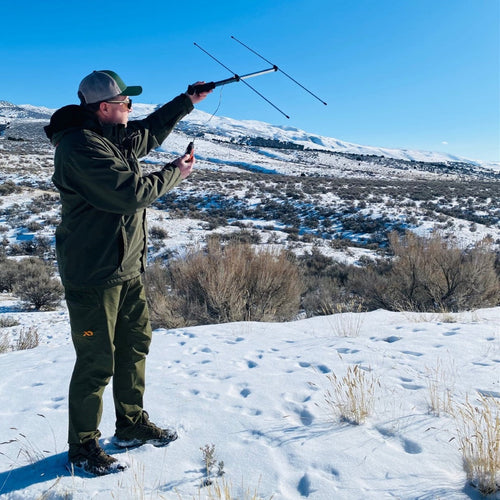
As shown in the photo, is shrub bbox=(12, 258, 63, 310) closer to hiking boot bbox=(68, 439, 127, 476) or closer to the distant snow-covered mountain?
hiking boot bbox=(68, 439, 127, 476)

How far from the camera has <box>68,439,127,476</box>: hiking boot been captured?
6.53ft

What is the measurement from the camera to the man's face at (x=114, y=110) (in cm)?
202

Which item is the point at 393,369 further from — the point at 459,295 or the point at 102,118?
the point at 459,295

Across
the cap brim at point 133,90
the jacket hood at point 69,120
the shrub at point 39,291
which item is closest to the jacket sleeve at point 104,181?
the jacket hood at point 69,120

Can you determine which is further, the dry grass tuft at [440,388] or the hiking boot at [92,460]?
the dry grass tuft at [440,388]

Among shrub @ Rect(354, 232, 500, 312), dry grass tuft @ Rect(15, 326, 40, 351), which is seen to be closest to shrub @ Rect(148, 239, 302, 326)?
dry grass tuft @ Rect(15, 326, 40, 351)

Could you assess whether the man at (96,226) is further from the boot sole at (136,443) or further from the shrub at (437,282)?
the shrub at (437,282)

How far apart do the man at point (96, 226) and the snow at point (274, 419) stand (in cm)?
34

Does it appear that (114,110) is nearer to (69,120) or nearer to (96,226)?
(69,120)

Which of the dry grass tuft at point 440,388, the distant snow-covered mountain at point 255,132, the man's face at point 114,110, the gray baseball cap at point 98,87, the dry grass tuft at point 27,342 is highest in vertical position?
the distant snow-covered mountain at point 255,132

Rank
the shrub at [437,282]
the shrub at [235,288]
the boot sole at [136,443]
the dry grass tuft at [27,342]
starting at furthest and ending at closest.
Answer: the shrub at [437,282]
the shrub at [235,288]
the dry grass tuft at [27,342]
the boot sole at [136,443]

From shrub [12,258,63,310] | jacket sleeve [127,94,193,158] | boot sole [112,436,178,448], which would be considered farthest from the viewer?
shrub [12,258,63,310]

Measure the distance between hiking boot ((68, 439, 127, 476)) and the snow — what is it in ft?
0.15

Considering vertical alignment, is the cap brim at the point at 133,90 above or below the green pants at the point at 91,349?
above
